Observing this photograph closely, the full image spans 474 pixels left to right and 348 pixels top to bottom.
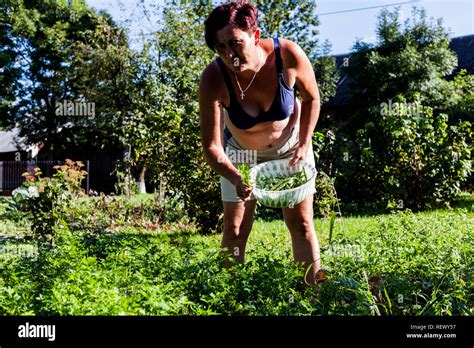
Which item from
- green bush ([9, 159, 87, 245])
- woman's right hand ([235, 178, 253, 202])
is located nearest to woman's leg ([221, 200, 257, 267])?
woman's right hand ([235, 178, 253, 202])

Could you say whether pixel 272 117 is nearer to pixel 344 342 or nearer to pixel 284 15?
pixel 344 342

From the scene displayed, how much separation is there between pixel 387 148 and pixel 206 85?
248 inches

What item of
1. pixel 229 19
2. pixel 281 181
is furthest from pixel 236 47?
pixel 281 181

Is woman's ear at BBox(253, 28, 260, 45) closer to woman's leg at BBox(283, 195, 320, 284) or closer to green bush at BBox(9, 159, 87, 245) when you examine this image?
woman's leg at BBox(283, 195, 320, 284)

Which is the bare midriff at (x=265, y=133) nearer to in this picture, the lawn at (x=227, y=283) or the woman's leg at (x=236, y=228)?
the woman's leg at (x=236, y=228)

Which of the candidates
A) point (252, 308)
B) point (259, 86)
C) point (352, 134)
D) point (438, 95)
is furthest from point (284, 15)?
point (252, 308)

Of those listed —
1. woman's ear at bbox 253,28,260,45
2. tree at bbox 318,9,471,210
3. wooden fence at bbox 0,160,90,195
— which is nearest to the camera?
woman's ear at bbox 253,28,260,45

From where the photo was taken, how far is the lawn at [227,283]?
2236 mm

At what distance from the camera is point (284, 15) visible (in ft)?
47.1

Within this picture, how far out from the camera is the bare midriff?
309 centimetres

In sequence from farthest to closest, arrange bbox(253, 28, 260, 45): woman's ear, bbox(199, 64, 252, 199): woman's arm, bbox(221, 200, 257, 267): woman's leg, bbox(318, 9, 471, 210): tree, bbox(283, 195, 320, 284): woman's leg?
bbox(318, 9, 471, 210): tree, bbox(221, 200, 257, 267): woman's leg, bbox(283, 195, 320, 284): woman's leg, bbox(199, 64, 252, 199): woman's arm, bbox(253, 28, 260, 45): woman's ear

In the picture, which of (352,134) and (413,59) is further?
(352,134)

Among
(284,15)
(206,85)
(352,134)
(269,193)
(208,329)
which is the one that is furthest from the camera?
(284,15)

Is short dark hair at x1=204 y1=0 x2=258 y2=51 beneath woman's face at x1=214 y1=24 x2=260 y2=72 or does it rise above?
above
